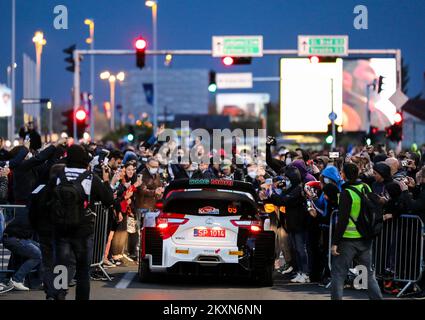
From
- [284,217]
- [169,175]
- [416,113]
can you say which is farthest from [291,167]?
Result: [416,113]

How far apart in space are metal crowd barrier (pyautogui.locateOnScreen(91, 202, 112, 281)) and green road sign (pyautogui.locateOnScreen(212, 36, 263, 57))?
19315mm

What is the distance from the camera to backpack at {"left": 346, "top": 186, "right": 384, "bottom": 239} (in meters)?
12.0

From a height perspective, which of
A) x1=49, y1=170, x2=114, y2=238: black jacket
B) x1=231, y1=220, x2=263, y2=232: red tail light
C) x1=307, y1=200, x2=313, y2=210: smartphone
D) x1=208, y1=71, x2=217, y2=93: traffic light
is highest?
x1=208, y1=71, x2=217, y2=93: traffic light

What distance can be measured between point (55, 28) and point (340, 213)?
12.8 metres

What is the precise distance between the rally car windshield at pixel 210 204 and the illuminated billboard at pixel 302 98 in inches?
1510

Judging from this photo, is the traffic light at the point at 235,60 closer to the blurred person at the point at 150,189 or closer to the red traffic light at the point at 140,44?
the red traffic light at the point at 140,44

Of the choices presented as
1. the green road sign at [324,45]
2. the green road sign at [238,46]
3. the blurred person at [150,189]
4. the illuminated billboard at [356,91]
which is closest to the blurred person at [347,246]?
the blurred person at [150,189]

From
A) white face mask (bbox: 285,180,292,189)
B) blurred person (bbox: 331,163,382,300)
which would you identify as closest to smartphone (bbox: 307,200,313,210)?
white face mask (bbox: 285,180,292,189)

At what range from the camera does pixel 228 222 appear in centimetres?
1530

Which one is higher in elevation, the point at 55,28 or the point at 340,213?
the point at 55,28

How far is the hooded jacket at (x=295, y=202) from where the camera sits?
655 inches

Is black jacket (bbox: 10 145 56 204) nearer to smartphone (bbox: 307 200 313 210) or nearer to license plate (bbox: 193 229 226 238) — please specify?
license plate (bbox: 193 229 226 238)
